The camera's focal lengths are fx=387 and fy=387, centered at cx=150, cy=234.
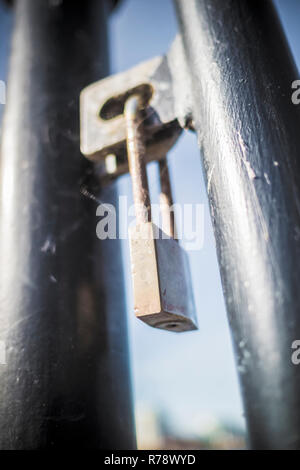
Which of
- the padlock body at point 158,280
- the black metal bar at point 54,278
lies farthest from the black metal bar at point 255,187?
the black metal bar at point 54,278

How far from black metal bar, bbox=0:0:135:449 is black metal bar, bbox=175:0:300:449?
34 cm

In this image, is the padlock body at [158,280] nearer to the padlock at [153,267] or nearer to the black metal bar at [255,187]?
the padlock at [153,267]

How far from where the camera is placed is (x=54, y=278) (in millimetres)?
725

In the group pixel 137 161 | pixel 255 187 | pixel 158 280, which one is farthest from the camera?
pixel 137 161

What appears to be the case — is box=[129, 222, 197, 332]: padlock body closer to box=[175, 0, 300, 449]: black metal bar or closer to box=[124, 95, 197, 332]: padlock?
box=[124, 95, 197, 332]: padlock

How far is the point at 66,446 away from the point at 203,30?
71 cm

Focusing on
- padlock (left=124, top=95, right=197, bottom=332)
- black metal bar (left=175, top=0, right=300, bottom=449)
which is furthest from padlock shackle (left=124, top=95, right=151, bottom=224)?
black metal bar (left=175, top=0, right=300, bottom=449)

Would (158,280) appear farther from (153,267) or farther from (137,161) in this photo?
(137,161)

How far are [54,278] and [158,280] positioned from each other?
25cm

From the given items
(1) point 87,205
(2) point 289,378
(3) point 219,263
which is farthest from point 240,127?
(1) point 87,205

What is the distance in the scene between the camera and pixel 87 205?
846 millimetres

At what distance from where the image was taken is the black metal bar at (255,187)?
15.3 inches

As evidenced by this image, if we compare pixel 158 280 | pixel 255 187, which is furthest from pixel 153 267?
pixel 255 187
